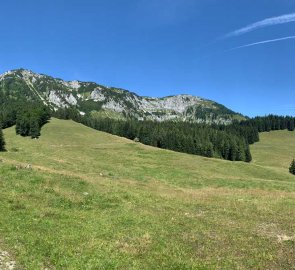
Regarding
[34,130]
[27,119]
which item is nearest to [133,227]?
[34,130]

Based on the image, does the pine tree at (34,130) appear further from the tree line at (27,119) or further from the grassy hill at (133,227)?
the grassy hill at (133,227)

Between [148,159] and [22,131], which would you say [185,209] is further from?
[22,131]

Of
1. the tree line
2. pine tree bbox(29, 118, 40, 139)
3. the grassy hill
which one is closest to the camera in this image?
the grassy hill

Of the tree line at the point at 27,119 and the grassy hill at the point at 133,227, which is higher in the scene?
the tree line at the point at 27,119

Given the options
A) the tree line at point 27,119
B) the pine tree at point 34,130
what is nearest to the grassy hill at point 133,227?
the pine tree at point 34,130

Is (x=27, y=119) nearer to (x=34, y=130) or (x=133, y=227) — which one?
(x=34, y=130)

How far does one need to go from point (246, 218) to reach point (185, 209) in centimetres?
493

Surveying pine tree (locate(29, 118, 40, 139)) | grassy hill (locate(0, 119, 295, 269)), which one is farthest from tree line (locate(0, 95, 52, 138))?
grassy hill (locate(0, 119, 295, 269))

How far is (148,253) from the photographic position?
1784 cm

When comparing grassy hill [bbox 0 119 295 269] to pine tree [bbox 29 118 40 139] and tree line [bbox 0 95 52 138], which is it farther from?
tree line [bbox 0 95 52 138]

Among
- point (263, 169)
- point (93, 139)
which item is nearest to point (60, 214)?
point (263, 169)

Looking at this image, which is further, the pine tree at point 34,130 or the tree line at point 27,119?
the tree line at point 27,119

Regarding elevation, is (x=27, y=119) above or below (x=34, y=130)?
above

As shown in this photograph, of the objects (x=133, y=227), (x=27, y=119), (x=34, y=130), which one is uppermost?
(x=27, y=119)
